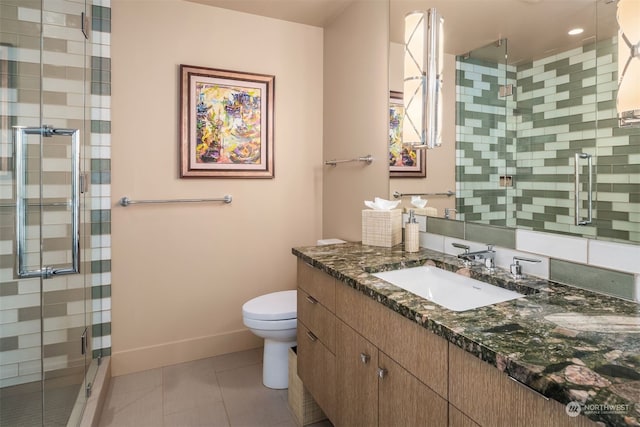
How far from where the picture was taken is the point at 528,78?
4.48 ft

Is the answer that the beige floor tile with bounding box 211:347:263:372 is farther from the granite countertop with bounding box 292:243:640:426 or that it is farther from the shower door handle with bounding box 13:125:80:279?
the granite countertop with bounding box 292:243:640:426

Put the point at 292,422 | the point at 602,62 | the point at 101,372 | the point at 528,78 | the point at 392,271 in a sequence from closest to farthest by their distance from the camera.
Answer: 1. the point at 602,62
2. the point at 528,78
3. the point at 392,271
4. the point at 292,422
5. the point at 101,372

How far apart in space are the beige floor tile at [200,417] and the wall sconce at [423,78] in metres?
1.70

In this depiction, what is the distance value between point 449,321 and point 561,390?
314 millimetres

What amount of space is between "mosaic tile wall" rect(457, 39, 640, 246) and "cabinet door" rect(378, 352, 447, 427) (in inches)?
27.8

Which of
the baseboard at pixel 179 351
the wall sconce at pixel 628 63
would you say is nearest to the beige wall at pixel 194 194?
the baseboard at pixel 179 351

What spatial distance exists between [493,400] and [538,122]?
3.23 ft

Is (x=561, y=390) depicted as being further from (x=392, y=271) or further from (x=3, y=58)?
(x=3, y=58)

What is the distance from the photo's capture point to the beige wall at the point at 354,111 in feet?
7.28

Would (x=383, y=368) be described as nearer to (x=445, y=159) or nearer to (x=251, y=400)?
(x=445, y=159)

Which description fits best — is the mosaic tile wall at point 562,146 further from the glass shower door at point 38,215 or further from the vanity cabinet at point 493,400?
the glass shower door at point 38,215

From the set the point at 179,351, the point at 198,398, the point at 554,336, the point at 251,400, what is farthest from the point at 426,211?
the point at 179,351

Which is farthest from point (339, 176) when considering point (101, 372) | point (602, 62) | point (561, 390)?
point (561, 390)

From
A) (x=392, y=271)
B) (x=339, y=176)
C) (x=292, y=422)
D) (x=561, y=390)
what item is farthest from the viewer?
(x=339, y=176)
